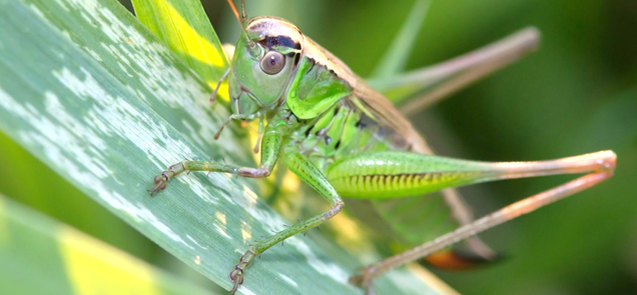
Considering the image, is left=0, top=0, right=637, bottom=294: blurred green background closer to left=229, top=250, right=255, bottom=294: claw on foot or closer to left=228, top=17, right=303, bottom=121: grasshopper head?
left=228, top=17, right=303, bottom=121: grasshopper head

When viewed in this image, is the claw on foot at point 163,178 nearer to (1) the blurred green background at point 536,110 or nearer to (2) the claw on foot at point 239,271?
(2) the claw on foot at point 239,271

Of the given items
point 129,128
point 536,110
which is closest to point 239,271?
point 129,128

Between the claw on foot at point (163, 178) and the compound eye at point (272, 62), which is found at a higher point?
the compound eye at point (272, 62)

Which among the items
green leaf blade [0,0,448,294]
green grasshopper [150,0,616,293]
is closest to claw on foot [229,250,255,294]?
green leaf blade [0,0,448,294]

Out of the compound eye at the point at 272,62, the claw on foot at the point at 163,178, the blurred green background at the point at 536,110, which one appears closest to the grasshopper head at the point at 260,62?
the compound eye at the point at 272,62

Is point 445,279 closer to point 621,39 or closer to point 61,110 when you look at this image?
point 621,39

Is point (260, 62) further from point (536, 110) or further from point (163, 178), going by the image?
point (536, 110)

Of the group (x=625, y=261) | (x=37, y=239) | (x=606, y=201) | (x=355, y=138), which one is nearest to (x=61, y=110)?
(x=37, y=239)
